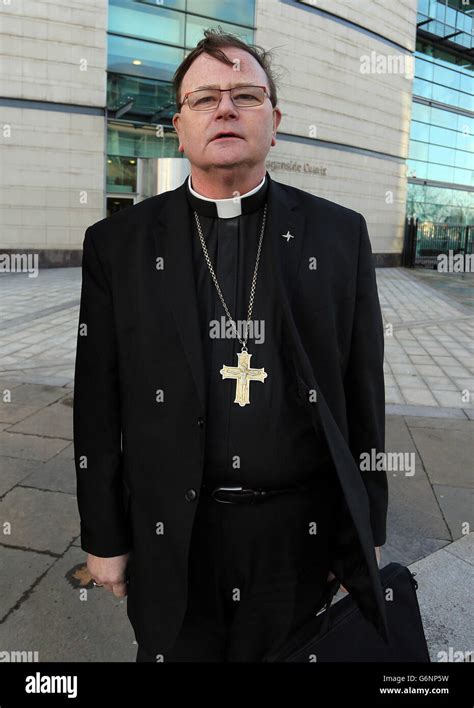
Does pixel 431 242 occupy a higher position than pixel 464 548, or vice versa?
pixel 431 242

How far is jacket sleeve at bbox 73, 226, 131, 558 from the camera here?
1.65 meters

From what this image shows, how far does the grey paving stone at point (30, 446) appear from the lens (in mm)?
4328

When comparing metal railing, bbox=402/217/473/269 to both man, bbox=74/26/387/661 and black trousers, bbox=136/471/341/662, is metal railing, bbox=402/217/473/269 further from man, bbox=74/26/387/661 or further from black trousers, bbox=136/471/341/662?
black trousers, bbox=136/471/341/662

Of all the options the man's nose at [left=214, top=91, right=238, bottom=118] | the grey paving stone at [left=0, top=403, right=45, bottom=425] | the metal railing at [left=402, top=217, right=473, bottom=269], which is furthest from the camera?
the metal railing at [left=402, top=217, right=473, bottom=269]

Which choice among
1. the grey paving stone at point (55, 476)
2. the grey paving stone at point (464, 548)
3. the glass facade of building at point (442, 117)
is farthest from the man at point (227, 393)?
the glass facade of building at point (442, 117)

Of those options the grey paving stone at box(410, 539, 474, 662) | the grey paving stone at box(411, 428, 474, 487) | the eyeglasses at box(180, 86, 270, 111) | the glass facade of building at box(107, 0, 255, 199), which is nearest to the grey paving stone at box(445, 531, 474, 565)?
the grey paving stone at box(410, 539, 474, 662)

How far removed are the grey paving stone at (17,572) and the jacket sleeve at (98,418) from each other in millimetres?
1261

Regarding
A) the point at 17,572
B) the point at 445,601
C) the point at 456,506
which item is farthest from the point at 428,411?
the point at 17,572

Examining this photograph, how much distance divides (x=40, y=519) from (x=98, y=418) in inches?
82.1

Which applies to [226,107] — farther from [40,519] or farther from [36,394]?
[36,394]

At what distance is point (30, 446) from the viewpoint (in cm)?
450

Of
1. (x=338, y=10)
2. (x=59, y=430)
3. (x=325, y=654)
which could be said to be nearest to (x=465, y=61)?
(x=338, y=10)

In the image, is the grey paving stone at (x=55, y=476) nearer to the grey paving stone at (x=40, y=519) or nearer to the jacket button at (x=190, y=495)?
the grey paving stone at (x=40, y=519)

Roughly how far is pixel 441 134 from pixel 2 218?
2338 cm
